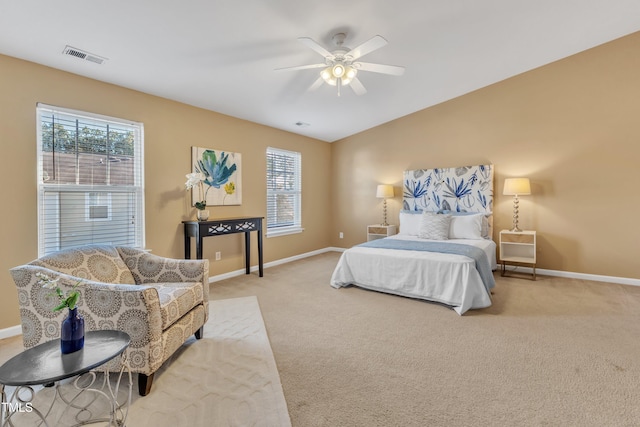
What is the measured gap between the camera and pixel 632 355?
2.22 metres

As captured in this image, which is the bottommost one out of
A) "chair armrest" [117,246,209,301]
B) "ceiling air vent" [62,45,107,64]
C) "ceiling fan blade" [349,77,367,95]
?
"chair armrest" [117,246,209,301]

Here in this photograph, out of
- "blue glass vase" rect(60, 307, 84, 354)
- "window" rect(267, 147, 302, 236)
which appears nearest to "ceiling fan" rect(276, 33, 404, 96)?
"blue glass vase" rect(60, 307, 84, 354)

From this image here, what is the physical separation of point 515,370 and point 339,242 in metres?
4.69

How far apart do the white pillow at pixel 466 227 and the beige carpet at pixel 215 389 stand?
10.7 ft

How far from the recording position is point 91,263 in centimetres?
228

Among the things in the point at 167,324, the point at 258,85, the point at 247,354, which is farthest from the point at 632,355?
the point at 258,85

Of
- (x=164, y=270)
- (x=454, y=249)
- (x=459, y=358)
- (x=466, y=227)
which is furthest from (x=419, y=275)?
(x=164, y=270)

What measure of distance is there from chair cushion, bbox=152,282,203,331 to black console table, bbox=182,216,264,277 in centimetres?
124

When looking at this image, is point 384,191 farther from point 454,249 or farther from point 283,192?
point 454,249

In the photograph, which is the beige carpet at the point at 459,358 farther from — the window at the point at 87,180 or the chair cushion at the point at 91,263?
the window at the point at 87,180

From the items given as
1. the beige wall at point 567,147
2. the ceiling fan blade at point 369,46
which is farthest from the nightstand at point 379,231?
the ceiling fan blade at point 369,46

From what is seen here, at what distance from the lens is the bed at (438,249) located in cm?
317

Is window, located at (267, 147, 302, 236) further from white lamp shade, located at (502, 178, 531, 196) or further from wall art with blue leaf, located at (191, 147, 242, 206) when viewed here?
white lamp shade, located at (502, 178, 531, 196)

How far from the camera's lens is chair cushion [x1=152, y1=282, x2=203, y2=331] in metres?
2.02
